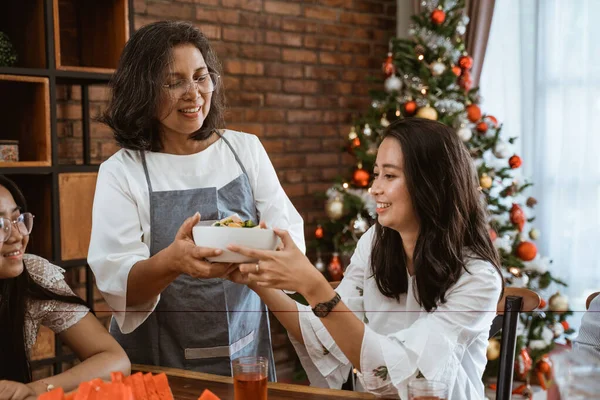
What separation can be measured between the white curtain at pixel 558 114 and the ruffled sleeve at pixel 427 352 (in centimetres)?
261

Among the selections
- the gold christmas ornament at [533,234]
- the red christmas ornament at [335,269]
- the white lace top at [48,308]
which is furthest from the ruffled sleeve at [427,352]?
the gold christmas ornament at [533,234]

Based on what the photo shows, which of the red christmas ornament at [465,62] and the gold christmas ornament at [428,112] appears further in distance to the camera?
the red christmas ornament at [465,62]

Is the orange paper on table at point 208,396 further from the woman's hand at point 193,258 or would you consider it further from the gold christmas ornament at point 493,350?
the gold christmas ornament at point 493,350

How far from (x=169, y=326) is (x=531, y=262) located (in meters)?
2.72

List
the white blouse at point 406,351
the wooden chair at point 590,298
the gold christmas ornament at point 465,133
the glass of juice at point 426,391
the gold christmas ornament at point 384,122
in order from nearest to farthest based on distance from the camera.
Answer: the glass of juice at point 426,391 → the white blouse at point 406,351 → the wooden chair at point 590,298 → the gold christmas ornament at point 465,133 → the gold christmas ornament at point 384,122

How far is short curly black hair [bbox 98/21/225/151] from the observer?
1.69 m

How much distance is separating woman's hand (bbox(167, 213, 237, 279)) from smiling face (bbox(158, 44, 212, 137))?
32 centimetres

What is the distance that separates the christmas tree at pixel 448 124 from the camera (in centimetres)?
368

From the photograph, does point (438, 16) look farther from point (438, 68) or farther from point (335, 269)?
point (335, 269)

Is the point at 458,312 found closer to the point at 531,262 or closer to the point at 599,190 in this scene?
the point at 531,262

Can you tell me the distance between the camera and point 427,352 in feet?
4.29

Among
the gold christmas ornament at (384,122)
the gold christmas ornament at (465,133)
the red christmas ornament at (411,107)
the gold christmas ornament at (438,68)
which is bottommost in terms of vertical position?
the gold christmas ornament at (465,133)

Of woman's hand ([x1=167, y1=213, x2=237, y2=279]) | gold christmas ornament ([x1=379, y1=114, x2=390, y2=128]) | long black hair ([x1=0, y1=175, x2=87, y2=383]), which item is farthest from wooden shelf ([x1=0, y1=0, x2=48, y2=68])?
gold christmas ornament ([x1=379, y1=114, x2=390, y2=128])

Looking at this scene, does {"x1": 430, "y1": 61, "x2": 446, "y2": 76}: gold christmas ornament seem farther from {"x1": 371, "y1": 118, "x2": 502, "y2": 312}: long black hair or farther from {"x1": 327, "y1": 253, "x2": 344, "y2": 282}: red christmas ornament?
{"x1": 371, "y1": 118, "x2": 502, "y2": 312}: long black hair
